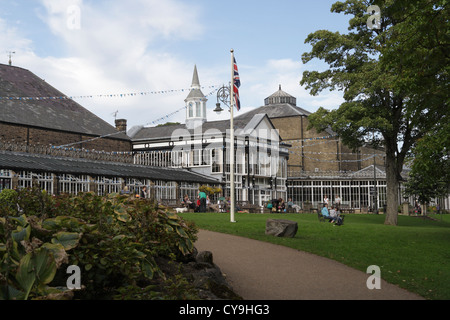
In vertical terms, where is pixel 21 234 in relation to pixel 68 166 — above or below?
below

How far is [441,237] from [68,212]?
554 inches

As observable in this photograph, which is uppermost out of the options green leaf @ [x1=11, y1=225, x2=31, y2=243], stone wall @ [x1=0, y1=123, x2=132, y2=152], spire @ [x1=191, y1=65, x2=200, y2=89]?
spire @ [x1=191, y1=65, x2=200, y2=89]

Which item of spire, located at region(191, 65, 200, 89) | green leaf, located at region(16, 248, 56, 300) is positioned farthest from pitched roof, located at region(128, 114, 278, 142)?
green leaf, located at region(16, 248, 56, 300)

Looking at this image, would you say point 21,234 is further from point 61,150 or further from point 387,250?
point 61,150

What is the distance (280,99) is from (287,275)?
217 ft

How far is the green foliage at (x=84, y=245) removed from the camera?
4754mm

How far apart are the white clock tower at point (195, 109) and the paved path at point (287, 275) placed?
39.3m

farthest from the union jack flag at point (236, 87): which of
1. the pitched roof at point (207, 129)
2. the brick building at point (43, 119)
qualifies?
the pitched roof at point (207, 129)

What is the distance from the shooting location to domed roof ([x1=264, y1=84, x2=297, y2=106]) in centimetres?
7444

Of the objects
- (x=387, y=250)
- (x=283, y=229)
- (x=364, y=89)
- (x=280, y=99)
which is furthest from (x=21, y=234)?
(x=280, y=99)

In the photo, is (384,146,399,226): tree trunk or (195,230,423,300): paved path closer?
(195,230,423,300): paved path

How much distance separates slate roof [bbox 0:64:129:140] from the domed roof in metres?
32.0

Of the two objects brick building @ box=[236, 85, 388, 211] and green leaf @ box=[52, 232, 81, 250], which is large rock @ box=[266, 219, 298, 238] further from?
brick building @ box=[236, 85, 388, 211]

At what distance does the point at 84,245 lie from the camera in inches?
239
